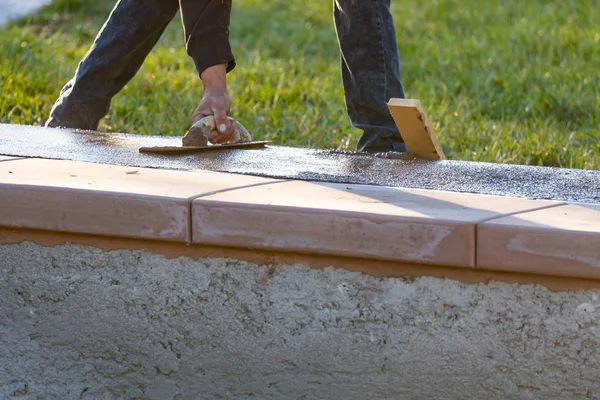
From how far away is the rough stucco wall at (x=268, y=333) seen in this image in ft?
6.21

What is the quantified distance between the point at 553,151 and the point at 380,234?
7.25 feet

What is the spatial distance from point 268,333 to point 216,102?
1066 mm

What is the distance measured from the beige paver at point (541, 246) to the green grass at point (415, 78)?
1.92 metres

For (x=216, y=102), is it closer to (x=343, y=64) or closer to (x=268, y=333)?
(x=343, y=64)

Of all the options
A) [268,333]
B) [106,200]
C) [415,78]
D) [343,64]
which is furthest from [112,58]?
[415,78]

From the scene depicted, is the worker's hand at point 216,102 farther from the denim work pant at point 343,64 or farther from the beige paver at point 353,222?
the beige paver at point 353,222

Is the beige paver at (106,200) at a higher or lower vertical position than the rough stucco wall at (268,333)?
higher

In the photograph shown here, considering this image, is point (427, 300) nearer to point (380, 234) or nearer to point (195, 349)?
point (380, 234)

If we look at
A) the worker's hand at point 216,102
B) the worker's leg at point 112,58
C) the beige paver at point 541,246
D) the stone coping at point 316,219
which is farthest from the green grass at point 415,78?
the beige paver at point 541,246

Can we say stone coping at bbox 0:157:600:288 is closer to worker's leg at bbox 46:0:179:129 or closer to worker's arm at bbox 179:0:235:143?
worker's arm at bbox 179:0:235:143

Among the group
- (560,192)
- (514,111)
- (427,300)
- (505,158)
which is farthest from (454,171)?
(514,111)

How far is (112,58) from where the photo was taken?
3.51 m

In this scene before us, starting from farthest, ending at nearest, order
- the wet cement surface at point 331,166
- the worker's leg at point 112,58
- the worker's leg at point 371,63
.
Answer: the worker's leg at point 112,58 < the worker's leg at point 371,63 < the wet cement surface at point 331,166

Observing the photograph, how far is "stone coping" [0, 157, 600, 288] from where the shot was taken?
181 centimetres
